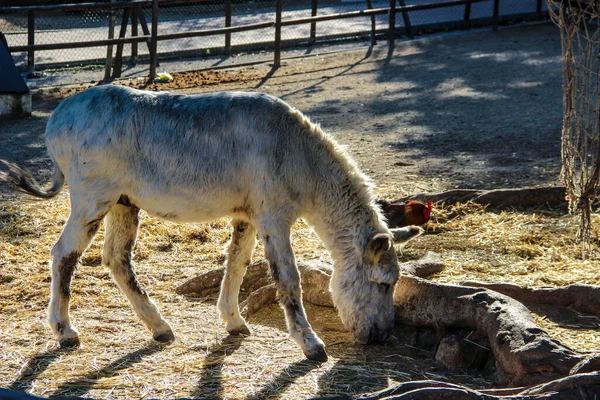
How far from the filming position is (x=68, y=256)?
5094 mm

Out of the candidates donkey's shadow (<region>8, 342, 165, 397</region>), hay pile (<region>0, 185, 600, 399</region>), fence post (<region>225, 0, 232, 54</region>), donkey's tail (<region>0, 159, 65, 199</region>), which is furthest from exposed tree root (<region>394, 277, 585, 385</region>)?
fence post (<region>225, 0, 232, 54</region>)

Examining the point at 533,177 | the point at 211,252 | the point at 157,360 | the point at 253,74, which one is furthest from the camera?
the point at 253,74

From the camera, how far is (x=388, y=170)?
9.04 m

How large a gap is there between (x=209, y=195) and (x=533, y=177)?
4.59 m

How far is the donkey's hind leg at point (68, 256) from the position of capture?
16.6 feet

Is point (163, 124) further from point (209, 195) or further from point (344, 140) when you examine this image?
point (344, 140)

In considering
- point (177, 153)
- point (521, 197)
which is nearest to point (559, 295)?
point (521, 197)

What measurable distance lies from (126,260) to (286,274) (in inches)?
42.9

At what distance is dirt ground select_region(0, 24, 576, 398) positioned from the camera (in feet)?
15.5

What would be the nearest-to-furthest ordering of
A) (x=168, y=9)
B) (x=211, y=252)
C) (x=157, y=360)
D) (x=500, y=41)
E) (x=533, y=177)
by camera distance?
(x=157, y=360) → (x=211, y=252) → (x=533, y=177) → (x=500, y=41) → (x=168, y=9)

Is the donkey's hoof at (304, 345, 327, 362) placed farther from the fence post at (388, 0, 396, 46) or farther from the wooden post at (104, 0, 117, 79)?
the fence post at (388, 0, 396, 46)

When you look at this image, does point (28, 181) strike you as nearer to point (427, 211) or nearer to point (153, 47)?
point (427, 211)

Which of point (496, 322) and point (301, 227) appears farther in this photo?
point (301, 227)

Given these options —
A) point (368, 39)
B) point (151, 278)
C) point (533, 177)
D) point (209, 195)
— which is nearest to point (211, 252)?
point (151, 278)
